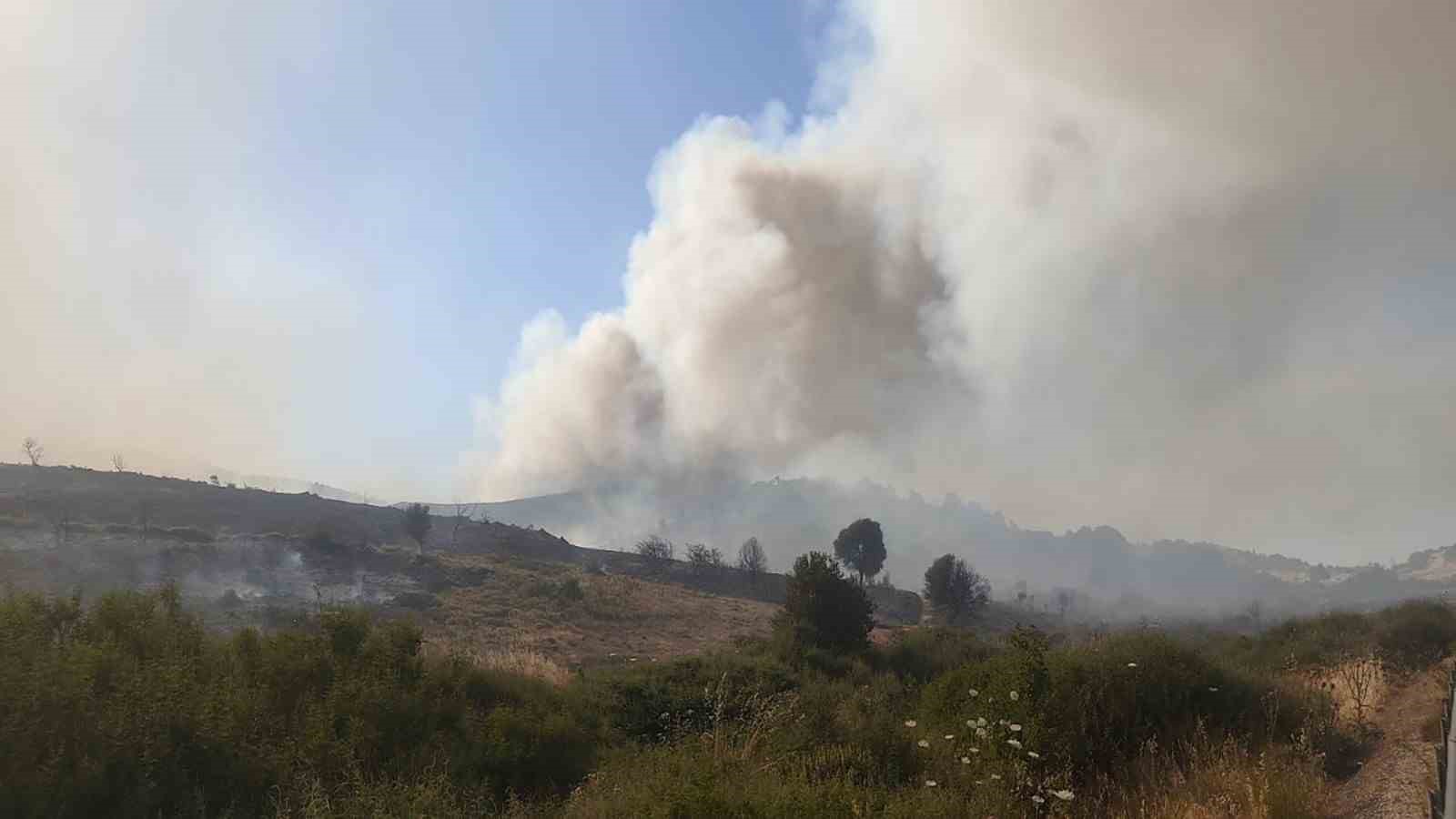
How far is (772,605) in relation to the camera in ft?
191

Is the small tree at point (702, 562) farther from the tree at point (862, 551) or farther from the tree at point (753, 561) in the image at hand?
the tree at point (862, 551)

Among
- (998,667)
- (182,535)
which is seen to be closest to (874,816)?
(998,667)

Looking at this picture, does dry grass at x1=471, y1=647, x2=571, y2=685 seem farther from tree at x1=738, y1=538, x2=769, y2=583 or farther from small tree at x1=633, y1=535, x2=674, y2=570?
small tree at x1=633, y1=535, x2=674, y2=570

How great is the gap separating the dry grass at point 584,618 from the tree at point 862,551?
1867 cm

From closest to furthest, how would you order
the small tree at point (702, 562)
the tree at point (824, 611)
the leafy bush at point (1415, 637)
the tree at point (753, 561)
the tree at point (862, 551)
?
the leafy bush at point (1415, 637) < the tree at point (824, 611) < the tree at point (753, 561) < the small tree at point (702, 562) < the tree at point (862, 551)

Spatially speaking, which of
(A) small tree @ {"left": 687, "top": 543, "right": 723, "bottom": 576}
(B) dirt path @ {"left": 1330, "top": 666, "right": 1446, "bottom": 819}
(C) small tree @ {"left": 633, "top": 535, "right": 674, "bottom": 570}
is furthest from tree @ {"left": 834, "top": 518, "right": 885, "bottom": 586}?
(B) dirt path @ {"left": 1330, "top": 666, "right": 1446, "bottom": 819}

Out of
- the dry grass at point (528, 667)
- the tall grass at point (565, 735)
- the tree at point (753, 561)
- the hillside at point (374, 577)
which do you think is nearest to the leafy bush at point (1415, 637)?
the tall grass at point (565, 735)

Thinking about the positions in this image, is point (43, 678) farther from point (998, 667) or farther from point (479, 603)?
point (479, 603)

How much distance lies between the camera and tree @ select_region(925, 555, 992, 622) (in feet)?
201

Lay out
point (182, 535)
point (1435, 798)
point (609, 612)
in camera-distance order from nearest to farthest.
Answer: point (1435, 798) < point (609, 612) < point (182, 535)

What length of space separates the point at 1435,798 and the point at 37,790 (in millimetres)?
10820

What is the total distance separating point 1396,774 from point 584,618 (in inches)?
1449

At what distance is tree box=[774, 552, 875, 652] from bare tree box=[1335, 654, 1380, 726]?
12054 mm

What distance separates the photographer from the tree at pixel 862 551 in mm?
76188
